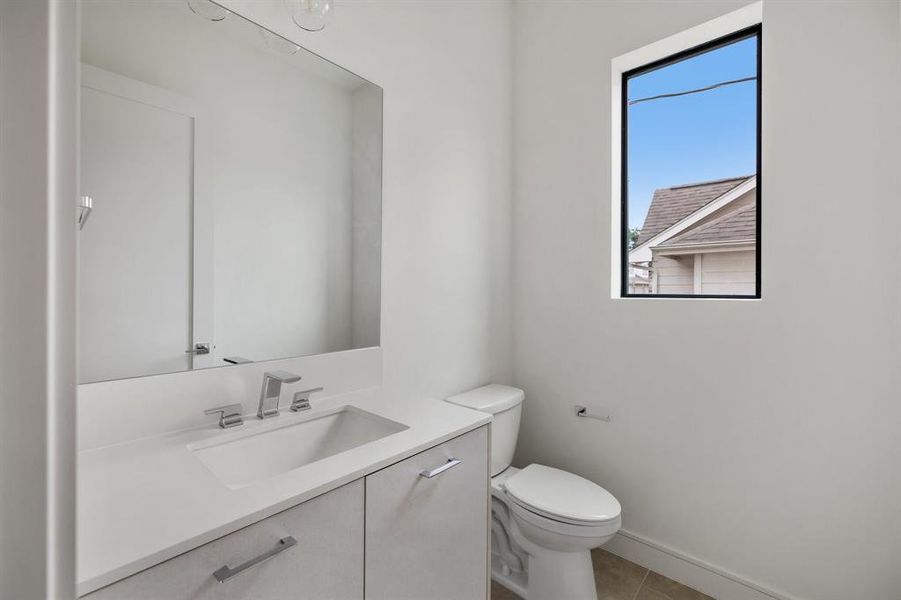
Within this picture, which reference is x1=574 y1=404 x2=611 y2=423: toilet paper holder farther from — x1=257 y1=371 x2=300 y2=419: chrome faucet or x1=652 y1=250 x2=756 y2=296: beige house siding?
x1=257 y1=371 x2=300 y2=419: chrome faucet

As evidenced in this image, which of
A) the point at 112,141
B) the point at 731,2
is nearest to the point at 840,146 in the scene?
the point at 731,2

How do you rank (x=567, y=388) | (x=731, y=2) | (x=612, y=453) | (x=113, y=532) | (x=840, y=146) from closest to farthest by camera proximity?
(x=113, y=532)
(x=840, y=146)
(x=731, y=2)
(x=612, y=453)
(x=567, y=388)

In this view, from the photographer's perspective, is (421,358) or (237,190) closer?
(237,190)

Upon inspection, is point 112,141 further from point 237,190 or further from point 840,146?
point 840,146

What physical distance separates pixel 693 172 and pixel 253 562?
204 cm

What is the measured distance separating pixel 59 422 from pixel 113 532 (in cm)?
38

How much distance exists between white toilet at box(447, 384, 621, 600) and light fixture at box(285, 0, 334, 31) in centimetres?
141

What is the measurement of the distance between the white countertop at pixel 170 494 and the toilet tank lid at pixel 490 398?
24.3 inches

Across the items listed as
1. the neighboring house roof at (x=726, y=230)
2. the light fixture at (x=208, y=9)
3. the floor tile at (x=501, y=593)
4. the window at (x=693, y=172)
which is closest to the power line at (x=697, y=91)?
the window at (x=693, y=172)

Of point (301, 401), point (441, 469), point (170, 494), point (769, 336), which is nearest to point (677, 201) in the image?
point (769, 336)

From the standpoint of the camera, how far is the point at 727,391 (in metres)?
1.52

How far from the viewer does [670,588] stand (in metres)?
1.59

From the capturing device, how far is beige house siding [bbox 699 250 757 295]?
1.60 metres

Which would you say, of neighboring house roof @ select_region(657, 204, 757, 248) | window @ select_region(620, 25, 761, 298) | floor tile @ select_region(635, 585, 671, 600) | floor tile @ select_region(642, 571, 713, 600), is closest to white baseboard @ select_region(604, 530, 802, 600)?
floor tile @ select_region(642, 571, 713, 600)
